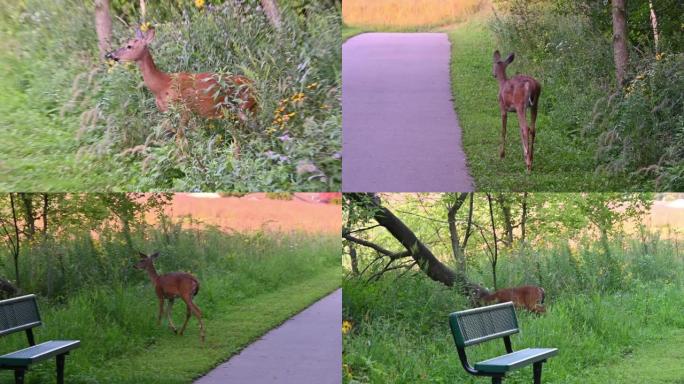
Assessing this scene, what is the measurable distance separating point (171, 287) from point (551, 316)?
3.23m

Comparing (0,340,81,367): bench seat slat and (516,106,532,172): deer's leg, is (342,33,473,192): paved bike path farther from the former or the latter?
(0,340,81,367): bench seat slat

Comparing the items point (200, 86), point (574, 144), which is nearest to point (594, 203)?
point (574, 144)

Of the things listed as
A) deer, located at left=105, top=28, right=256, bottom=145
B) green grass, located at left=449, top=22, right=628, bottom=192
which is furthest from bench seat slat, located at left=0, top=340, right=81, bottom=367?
green grass, located at left=449, top=22, right=628, bottom=192

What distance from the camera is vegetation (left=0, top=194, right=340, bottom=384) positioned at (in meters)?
8.48

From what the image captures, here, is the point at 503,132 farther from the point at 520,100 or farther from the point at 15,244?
the point at 15,244

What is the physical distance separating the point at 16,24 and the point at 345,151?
304 cm

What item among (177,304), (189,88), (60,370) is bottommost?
(60,370)

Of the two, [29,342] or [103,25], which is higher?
[103,25]

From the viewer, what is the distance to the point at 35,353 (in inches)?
271

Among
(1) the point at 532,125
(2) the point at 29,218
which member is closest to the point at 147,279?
(2) the point at 29,218

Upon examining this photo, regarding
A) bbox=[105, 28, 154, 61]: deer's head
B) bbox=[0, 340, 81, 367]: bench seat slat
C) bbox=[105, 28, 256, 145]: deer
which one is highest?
bbox=[105, 28, 154, 61]: deer's head

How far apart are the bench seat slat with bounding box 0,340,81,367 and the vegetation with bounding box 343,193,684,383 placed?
91.4 inches

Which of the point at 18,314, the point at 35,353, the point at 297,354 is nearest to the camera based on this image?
the point at 35,353

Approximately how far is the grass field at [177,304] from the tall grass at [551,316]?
537mm
